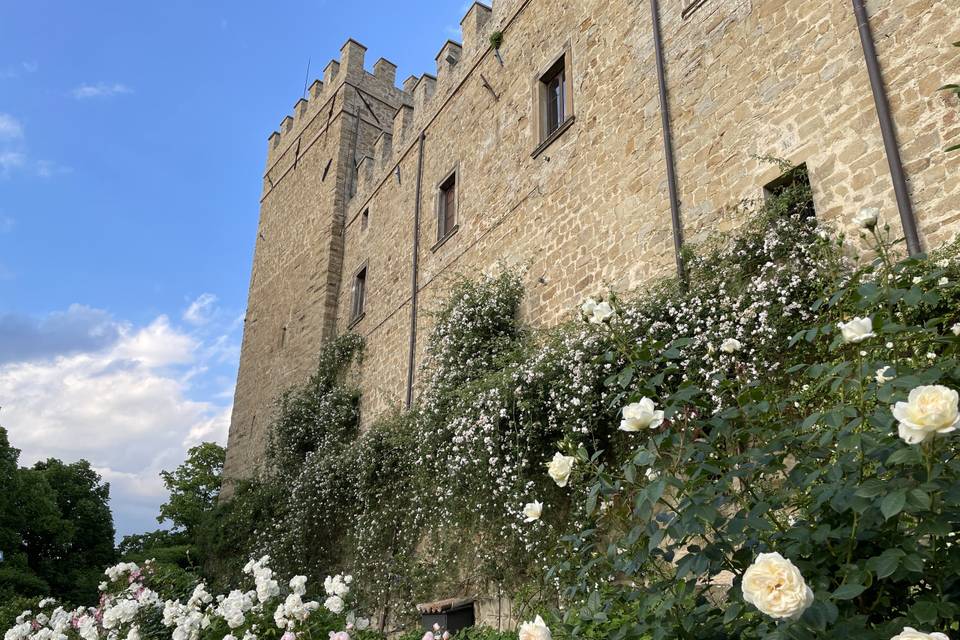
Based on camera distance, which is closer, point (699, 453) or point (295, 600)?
point (699, 453)

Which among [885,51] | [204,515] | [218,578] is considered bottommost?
[218,578]

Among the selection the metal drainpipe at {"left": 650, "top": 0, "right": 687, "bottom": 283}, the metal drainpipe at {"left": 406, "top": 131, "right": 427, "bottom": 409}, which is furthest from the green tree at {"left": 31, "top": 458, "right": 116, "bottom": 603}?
the metal drainpipe at {"left": 650, "top": 0, "right": 687, "bottom": 283}

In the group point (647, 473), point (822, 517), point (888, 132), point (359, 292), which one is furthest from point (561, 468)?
point (359, 292)

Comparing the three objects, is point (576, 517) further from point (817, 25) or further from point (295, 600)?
point (817, 25)

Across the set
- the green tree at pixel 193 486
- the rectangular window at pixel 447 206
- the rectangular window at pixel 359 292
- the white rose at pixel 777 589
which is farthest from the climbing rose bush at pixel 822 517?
the green tree at pixel 193 486

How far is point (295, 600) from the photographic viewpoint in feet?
12.7

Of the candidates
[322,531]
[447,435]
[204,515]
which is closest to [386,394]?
[322,531]

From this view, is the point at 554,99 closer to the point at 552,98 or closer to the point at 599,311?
the point at 552,98

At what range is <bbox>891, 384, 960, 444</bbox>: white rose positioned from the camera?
149 cm

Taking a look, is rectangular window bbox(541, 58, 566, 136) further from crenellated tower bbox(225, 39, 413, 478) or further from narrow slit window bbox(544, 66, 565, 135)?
crenellated tower bbox(225, 39, 413, 478)

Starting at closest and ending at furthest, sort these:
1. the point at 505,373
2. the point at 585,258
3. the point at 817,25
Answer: the point at 817,25 < the point at 505,373 < the point at 585,258

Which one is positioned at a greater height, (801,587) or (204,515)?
(204,515)

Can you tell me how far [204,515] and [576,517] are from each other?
423 inches

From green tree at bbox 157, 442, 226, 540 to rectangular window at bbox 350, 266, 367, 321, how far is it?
1188cm
